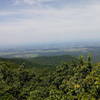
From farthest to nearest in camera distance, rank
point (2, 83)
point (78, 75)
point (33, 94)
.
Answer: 1. point (2, 83)
2. point (78, 75)
3. point (33, 94)

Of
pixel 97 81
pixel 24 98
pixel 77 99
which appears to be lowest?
pixel 24 98

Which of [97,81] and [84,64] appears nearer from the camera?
[97,81]

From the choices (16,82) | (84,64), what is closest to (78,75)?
(84,64)

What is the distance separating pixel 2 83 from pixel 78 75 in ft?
172

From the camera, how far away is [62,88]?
105125 millimetres

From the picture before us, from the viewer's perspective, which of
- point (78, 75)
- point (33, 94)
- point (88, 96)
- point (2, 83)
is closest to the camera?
point (88, 96)

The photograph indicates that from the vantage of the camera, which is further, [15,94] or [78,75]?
[15,94]

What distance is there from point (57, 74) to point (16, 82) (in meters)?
27.7

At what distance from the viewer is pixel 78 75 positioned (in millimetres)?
99562

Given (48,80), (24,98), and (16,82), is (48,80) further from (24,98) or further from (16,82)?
(24,98)

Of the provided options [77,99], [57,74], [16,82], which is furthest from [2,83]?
[77,99]

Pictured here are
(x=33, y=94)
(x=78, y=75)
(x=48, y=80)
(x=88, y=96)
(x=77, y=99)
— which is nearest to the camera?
(x=88, y=96)

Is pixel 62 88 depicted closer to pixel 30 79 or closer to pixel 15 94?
pixel 15 94

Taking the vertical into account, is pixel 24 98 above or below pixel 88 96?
below
